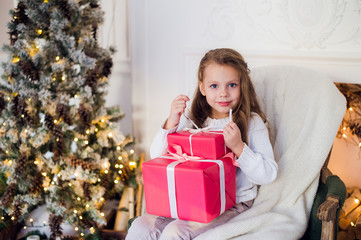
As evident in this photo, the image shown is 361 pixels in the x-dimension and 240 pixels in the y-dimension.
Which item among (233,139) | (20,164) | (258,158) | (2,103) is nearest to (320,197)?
(258,158)

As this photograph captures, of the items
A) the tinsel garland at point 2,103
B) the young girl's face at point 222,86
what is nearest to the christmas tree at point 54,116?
the tinsel garland at point 2,103

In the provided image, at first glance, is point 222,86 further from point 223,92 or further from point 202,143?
point 202,143

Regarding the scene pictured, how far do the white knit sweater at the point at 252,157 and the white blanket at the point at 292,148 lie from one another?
3.2 inches

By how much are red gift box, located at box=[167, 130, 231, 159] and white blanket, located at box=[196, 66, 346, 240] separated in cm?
27

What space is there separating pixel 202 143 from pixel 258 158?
0.24m

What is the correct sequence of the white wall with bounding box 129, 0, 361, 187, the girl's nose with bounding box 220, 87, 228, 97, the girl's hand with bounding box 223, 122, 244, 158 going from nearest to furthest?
the girl's hand with bounding box 223, 122, 244, 158, the girl's nose with bounding box 220, 87, 228, 97, the white wall with bounding box 129, 0, 361, 187

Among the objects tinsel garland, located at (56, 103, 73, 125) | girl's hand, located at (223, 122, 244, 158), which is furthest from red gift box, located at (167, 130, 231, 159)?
tinsel garland, located at (56, 103, 73, 125)

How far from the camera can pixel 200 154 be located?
146 centimetres

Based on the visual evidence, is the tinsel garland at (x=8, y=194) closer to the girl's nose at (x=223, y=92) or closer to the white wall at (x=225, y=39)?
the white wall at (x=225, y=39)

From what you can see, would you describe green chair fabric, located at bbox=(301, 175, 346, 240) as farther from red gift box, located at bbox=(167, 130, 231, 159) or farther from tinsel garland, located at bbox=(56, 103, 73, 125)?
tinsel garland, located at bbox=(56, 103, 73, 125)

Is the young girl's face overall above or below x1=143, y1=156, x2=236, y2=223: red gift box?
above

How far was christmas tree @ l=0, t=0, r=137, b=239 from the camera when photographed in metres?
2.07

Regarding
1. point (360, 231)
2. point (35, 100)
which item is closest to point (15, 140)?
point (35, 100)

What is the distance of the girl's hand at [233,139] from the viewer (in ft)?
4.80
